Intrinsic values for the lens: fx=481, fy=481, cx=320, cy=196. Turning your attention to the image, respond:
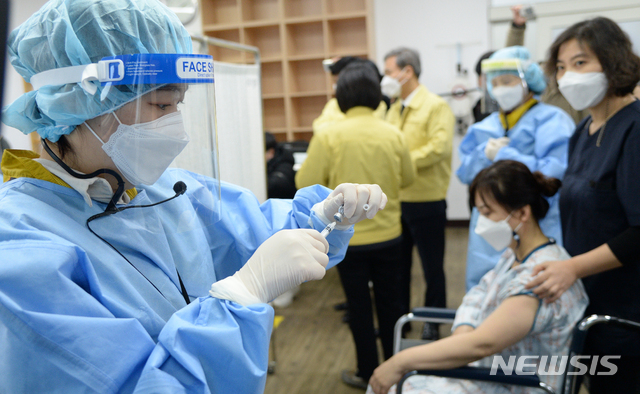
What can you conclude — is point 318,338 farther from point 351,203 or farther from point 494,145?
point 351,203

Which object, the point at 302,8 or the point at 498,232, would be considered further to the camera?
the point at 302,8

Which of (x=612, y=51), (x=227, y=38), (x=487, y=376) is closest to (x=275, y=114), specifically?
(x=227, y=38)

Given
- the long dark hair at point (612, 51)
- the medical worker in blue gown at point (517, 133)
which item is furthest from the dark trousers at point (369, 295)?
the long dark hair at point (612, 51)

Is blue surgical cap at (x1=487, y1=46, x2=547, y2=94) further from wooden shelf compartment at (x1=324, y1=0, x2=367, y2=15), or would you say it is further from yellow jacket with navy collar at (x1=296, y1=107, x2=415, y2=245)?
wooden shelf compartment at (x1=324, y1=0, x2=367, y2=15)

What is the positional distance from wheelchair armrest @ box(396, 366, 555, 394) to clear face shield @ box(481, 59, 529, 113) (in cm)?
139

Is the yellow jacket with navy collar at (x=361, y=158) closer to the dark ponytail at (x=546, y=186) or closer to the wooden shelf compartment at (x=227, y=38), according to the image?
the dark ponytail at (x=546, y=186)

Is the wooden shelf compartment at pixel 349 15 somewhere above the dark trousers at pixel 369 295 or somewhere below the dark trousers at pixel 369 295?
above

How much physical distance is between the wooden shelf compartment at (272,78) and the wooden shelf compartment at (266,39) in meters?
0.12

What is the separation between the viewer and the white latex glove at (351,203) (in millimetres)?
990

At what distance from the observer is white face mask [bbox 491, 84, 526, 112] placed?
87.7 inches

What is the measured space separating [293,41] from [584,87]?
427 cm

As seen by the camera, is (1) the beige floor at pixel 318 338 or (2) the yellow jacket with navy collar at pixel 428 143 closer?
(1) the beige floor at pixel 318 338

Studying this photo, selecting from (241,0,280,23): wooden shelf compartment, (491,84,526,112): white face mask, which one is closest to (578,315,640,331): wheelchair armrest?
(491,84,526,112): white face mask

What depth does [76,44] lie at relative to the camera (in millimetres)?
730
